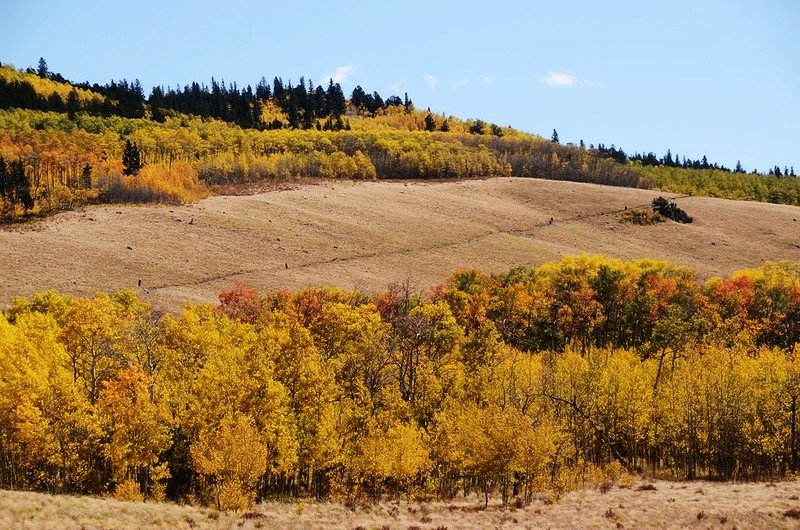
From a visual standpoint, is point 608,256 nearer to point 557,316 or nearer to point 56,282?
point 557,316

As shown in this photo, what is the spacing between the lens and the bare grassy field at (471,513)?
32938mm

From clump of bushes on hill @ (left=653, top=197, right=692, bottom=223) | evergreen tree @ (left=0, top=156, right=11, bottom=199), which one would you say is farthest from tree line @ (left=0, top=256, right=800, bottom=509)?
clump of bushes on hill @ (left=653, top=197, right=692, bottom=223)

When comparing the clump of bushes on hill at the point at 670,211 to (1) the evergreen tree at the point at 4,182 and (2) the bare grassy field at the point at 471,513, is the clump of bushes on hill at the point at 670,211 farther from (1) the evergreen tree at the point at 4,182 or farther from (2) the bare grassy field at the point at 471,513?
(1) the evergreen tree at the point at 4,182

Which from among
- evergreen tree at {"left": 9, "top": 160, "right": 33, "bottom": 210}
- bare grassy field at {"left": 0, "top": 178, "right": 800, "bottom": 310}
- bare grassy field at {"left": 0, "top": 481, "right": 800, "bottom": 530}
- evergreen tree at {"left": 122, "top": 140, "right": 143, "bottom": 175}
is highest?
evergreen tree at {"left": 122, "top": 140, "right": 143, "bottom": 175}

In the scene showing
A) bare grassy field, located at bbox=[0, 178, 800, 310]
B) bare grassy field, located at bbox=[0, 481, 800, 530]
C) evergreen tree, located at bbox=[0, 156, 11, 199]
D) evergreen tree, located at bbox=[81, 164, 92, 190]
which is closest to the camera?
bare grassy field, located at bbox=[0, 481, 800, 530]

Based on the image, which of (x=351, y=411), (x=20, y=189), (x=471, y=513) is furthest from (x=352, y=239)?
(x=471, y=513)

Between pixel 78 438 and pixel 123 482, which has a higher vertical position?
pixel 78 438

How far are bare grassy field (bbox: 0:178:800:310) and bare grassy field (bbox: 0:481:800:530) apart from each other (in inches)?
2502

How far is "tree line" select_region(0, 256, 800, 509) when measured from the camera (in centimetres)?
4191

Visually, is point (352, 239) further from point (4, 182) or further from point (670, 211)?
point (670, 211)

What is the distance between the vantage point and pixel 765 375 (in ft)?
201

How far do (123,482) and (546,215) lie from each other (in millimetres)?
150044

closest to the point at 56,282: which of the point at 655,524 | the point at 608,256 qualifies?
the point at 655,524

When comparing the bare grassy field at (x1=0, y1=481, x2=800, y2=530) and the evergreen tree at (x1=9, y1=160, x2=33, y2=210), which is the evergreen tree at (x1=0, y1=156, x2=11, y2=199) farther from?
the bare grassy field at (x1=0, y1=481, x2=800, y2=530)
